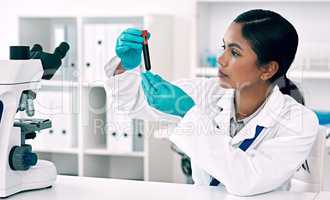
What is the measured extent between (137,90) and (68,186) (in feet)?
1.35

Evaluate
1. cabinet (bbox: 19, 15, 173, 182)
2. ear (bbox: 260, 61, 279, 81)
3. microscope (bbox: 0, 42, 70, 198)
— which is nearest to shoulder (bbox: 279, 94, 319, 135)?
ear (bbox: 260, 61, 279, 81)

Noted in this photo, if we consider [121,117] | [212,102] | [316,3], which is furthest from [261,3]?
[212,102]

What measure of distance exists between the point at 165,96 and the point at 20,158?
0.42 m

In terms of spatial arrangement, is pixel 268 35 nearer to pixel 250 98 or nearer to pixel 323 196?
pixel 250 98

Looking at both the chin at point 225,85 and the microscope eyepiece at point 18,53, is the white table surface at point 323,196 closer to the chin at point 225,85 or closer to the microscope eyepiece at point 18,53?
the chin at point 225,85

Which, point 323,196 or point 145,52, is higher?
point 145,52

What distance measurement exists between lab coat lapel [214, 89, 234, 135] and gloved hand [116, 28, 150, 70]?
0.29 meters

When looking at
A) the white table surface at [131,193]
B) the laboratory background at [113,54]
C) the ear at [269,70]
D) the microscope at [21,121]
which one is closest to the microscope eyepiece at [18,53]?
the microscope at [21,121]

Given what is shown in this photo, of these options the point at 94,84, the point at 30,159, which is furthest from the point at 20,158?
the point at 94,84

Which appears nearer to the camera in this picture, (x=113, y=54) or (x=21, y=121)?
(x=21, y=121)

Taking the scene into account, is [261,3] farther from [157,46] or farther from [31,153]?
[31,153]

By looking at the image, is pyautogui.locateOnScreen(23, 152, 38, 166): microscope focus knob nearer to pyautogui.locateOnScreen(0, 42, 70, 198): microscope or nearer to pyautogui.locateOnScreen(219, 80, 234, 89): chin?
pyautogui.locateOnScreen(0, 42, 70, 198): microscope

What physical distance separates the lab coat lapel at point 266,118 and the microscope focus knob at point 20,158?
57 centimetres

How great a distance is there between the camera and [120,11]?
12.5 ft
